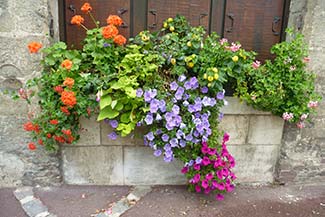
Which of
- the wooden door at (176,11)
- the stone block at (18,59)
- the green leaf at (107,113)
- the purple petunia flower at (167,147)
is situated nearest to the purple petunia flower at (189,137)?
the purple petunia flower at (167,147)

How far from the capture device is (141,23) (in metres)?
2.31

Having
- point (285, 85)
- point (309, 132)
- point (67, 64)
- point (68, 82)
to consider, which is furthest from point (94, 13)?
point (309, 132)

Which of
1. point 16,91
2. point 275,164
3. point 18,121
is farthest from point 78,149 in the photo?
point 275,164

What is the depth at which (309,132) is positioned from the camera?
95.2 inches

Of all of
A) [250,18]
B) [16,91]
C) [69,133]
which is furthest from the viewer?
[250,18]

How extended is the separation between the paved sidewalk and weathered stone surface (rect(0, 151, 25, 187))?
0.08 metres

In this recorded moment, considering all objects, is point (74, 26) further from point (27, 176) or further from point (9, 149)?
point (27, 176)

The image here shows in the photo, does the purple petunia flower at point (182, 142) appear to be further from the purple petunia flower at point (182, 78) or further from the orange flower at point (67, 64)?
the orange flower at point (67, 64)

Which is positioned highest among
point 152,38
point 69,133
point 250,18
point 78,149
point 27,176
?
point 250,18

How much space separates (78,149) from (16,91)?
2.26 ft

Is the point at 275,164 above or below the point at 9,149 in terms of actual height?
below

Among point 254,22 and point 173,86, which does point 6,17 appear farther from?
point 254,22

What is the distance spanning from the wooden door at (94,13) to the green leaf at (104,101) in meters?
0.65

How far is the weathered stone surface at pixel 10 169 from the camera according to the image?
86.7 inches
